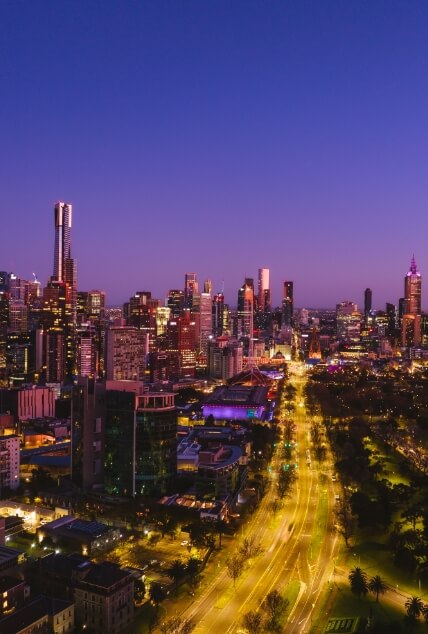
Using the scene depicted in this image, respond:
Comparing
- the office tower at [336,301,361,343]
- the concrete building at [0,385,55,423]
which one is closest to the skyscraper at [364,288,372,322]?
the office tower at [336,301,361,343]

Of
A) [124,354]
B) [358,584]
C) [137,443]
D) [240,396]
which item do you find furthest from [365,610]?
[124,354]

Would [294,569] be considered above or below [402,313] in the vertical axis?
below

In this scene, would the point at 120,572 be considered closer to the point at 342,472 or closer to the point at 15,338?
the point at 342,472

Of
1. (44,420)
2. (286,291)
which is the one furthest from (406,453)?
(286,291)

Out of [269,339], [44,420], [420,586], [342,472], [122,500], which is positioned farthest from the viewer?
[269,339]

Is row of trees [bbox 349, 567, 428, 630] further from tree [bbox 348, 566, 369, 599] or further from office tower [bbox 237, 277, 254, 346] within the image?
office tower [bbox 237, 277, 254, 346]

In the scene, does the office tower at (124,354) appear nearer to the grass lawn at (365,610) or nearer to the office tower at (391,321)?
the grass lawn at (365,610)

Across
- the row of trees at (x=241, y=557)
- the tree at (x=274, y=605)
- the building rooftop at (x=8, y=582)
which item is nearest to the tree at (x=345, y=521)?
the row of trees at (x=241, y=557)
